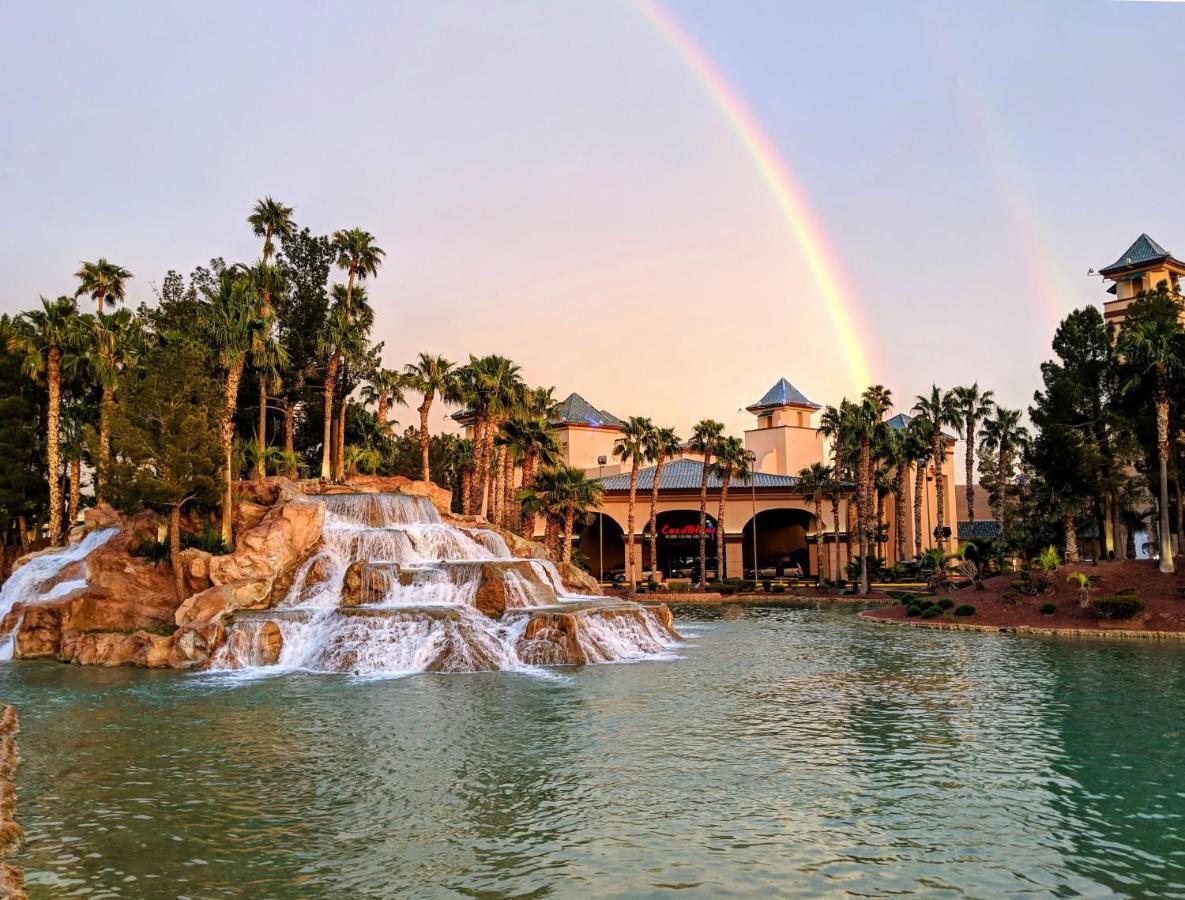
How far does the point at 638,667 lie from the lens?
25953 mm

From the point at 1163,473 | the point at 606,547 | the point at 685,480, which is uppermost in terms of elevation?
the point at 685,480

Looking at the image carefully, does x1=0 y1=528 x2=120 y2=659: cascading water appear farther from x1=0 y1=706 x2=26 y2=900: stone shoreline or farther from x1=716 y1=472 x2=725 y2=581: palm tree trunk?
x1=716 y1=472 x2=725 y2=581: palm tree trunk

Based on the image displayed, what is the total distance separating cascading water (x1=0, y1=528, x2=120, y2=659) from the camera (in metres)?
32.7

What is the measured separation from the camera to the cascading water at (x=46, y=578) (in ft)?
107

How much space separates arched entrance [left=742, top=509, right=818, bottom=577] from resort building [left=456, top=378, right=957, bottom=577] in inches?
3.8

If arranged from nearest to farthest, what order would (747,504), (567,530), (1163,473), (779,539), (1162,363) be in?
(1163,473)
(1162,363)
(567,530)
(747,504)
(779,539)

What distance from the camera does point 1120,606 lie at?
3422 cm

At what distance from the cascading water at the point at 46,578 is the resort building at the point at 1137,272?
63030 millimetres

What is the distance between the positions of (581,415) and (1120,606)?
54.8 m

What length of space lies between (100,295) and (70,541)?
15.9 meters

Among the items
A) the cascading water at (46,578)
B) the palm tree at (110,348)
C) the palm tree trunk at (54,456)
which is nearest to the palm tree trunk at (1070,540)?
the cascading water at (46,578)

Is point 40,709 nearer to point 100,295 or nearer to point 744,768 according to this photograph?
point 744,768

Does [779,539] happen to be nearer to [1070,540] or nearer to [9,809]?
[1070,540]

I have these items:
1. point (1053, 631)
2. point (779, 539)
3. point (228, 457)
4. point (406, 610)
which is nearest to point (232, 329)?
point (228, 457)
